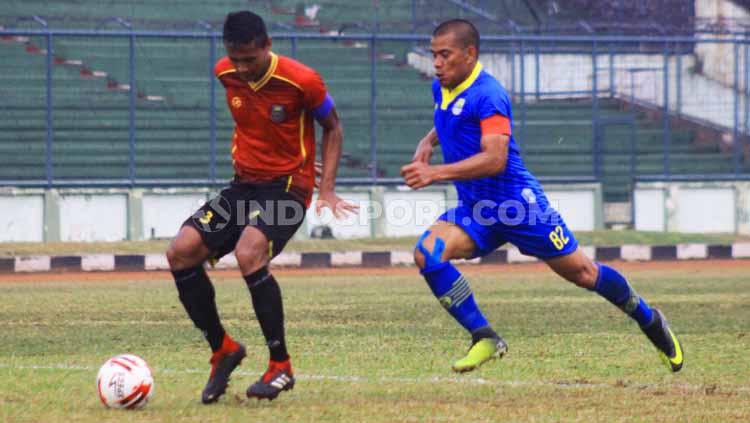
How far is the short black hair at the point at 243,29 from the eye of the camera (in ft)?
22.7

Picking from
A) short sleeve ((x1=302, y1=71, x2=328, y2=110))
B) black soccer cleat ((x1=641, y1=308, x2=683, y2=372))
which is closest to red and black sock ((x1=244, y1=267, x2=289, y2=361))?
short sleeve ((x1=302, y1=71, x2=328, y2=110))

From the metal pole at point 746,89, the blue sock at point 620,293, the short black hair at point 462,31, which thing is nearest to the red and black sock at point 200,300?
the short black hair at point 462,31

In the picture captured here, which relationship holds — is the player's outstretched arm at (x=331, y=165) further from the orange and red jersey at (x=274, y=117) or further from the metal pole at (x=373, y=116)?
the metal pole at (x=373, y=116)

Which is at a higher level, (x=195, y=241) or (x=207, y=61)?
(x=207, y=61)

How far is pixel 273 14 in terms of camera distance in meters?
26.9

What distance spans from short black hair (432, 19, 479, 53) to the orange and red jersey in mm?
734

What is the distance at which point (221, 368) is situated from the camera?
707 centimetres

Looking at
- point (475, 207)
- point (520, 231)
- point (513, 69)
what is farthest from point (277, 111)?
point (513, 69)

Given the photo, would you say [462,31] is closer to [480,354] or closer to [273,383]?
[480,354]

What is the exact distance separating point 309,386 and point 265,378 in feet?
1.99

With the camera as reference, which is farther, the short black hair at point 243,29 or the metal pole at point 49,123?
the metal pole at point 49,123

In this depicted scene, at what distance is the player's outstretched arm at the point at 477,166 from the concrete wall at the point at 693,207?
18.0 metres

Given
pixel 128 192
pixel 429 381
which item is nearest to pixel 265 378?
pixel 429 381

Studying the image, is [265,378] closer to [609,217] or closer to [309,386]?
[309,386]
